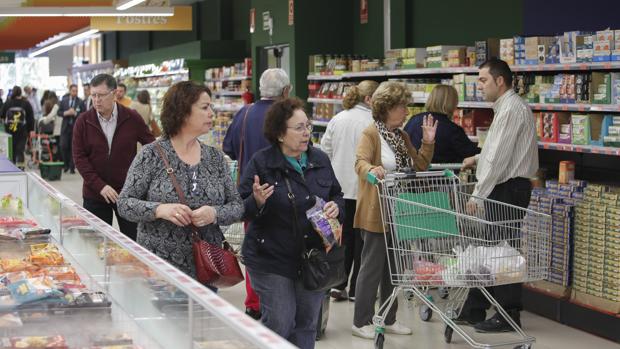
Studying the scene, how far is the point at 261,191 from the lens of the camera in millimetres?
3908

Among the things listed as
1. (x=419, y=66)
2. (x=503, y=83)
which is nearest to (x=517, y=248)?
(x=503, y=83)

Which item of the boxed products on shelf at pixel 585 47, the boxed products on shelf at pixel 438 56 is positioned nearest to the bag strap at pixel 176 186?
the boxed products on shelf at pixel 585 47

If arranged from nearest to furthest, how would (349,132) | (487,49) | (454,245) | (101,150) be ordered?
(454,245) < (101,150) < (349,132) < (487,49)

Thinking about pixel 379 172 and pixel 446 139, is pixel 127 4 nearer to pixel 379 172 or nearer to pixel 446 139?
pixel 446 139

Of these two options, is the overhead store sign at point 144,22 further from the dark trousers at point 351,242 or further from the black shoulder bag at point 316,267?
the black shoulder bag at point 316,267

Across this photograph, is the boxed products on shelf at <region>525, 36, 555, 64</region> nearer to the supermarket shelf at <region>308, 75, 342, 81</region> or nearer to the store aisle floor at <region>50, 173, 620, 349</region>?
the store aisle floor at <region>50, 173, 620, 349</region>

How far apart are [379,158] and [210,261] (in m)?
2.10

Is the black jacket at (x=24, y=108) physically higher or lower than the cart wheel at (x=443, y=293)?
higher

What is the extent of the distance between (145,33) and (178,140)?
21871mm

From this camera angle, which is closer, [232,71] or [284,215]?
[284,215]

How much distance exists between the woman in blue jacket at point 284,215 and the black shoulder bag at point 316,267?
0.06ft

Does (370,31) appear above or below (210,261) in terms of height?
above

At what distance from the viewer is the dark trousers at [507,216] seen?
5738 mm

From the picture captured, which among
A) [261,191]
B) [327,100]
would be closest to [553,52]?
[261,191]
